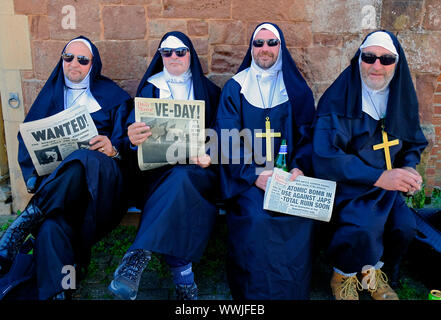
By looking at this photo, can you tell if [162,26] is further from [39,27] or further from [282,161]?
[282,161]

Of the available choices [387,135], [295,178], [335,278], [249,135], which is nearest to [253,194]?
[295,178]

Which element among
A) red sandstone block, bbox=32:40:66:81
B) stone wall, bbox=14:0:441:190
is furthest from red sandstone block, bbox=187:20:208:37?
red sandstone block, bbox=32:40:66:81

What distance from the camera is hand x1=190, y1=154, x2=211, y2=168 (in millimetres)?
2938

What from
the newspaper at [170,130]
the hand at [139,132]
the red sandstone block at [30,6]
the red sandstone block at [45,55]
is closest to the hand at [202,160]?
the newspaper at [170,130]

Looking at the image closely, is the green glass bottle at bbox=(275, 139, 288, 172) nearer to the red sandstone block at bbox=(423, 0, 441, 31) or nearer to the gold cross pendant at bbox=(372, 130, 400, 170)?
the gold cross pendant at bbox=(372, 130, 400, 170)

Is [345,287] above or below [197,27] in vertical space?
below

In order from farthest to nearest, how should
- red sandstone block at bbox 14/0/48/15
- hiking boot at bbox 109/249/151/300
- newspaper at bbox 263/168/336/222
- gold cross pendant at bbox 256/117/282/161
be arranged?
1. red sandstone block at bbox 14/0/48/15
2. gold cross pendant at bbox 256/117/282/161
3. newspaper at bbox 263/168/336/222
4. hiking boot at bbox 109/249/151/300

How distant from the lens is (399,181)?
2648mm

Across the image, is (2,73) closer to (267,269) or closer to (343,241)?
(267,269)

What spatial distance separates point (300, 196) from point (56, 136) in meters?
1.88

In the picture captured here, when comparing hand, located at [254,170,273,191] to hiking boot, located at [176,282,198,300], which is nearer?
hiking boot, located at [176,282,198,300]

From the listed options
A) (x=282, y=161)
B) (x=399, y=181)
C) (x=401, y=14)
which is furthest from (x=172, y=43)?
(x=401, y=14)

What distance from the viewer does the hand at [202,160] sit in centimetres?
294

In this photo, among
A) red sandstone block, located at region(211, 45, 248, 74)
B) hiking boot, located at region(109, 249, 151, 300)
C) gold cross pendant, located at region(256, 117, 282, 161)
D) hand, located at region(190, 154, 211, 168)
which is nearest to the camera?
hiking boot, located at region(109, 249, 151, 300)
